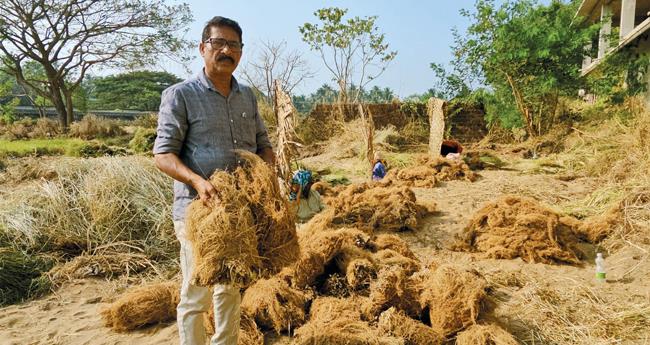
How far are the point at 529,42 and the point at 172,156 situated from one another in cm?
1086

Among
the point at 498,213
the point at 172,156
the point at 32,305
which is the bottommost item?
the point at 32,305

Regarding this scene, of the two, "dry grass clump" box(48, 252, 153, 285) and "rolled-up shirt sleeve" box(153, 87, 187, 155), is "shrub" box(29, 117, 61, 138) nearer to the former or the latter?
"dry grass clump" box(48, 252, 153, 285)

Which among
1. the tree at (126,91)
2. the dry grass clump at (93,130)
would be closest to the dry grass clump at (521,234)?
the dry grass clump at (93,130)

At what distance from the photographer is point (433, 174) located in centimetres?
803

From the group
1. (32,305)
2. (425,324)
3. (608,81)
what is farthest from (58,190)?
(608,81)

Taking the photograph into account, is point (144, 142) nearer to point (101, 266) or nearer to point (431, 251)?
point (101, 266)

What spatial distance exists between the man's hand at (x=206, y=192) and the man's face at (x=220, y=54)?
0.60 metres

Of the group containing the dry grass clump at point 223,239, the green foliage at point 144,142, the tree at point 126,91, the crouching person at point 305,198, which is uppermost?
the tree at point 126,91

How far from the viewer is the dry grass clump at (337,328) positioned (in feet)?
8.51

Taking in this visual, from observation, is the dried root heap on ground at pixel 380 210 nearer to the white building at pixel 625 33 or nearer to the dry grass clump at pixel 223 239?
the dry grass clump at pixel 223 239

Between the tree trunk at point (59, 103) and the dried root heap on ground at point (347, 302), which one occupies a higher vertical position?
the tree trunk at point (59, 103)

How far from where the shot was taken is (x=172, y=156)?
203 centimetres

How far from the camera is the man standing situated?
2066mm

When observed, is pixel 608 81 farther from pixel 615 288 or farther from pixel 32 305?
pixel 32 305
